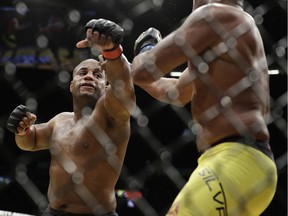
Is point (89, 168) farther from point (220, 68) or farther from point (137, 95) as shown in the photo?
point (137, 95)

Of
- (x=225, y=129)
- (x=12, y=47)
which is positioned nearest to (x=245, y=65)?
(x=225, y=129)

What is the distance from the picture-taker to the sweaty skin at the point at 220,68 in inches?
50.0

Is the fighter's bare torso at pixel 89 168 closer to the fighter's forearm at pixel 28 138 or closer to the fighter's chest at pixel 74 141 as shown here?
the fighter's chest at pixel 74 141

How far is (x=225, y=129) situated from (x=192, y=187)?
19cm

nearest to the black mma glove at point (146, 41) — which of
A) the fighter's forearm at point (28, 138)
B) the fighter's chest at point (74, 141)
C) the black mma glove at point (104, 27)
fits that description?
the black mma glove at point (104, 27)

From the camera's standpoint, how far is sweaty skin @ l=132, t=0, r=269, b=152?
1.27m

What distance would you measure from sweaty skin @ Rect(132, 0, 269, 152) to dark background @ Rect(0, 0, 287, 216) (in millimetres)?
2274

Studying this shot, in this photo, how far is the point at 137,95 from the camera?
4453 millimetres

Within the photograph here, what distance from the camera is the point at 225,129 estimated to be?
127 centimetres

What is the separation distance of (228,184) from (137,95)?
3307 mm

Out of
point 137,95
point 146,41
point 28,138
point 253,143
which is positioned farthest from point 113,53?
point 137,95

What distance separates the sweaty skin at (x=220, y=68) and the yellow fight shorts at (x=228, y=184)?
0.19 feet

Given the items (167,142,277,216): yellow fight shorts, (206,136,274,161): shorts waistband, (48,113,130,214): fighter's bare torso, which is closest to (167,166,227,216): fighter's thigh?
(167,142,277,216): yellow fight shorts

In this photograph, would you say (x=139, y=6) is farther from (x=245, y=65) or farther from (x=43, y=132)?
(x=245, y=65)
